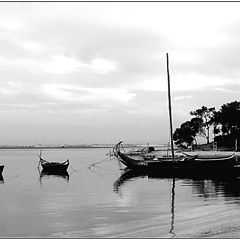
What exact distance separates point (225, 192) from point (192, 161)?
1310 cm

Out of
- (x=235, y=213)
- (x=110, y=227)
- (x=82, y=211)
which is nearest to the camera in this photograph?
(x=110, y=227)

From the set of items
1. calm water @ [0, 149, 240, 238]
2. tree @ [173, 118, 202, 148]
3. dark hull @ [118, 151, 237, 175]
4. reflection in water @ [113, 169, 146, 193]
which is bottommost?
reflection in water @ [113, 169, 146, 193]

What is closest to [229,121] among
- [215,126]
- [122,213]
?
[215,126]

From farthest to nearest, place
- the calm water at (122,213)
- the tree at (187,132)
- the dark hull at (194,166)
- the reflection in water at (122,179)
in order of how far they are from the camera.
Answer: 1. the tree at (187,132)
2. the dark hull at (194,166)
3. the reflection in water at (122,179)
4. the calm water at (122,213)

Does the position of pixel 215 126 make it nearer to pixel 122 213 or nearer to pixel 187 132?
pixel 187 132

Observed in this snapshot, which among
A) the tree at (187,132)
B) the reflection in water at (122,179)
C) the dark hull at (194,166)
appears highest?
the tree at (187,132)

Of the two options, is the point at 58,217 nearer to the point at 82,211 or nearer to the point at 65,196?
the point at 82,211

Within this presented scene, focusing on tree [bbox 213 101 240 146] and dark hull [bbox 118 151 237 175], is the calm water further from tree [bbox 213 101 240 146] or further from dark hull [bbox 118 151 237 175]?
tree [bbox 213 101 240 146]

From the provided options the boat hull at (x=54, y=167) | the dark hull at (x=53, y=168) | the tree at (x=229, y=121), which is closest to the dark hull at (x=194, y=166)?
the boat hull at (x=54, y=167)

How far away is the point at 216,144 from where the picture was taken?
93.8 m

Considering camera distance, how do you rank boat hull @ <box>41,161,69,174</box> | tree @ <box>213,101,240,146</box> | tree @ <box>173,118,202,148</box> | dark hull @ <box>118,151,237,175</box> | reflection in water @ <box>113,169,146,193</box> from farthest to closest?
tree @ <box>173,118,202,148</box> → tree @ <box>213,101,240,146</box> → boat hull @ <box>41,161,69,174</box> → dark hull @ <box>118,151,237,175</box> → reflection in water @ <box>113,169,146,193</box>

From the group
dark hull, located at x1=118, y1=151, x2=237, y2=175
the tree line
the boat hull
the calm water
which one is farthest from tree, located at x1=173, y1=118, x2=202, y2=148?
the calm water

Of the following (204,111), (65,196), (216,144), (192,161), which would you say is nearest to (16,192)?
(65,196)

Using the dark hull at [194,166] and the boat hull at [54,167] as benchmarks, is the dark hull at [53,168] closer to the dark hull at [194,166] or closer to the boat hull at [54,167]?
the boat hull at [54,167]
